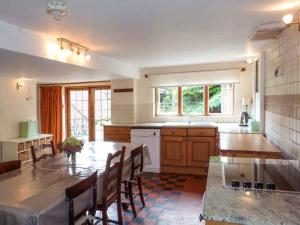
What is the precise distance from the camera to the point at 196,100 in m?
5.04

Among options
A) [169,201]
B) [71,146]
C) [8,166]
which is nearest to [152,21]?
[71,146]

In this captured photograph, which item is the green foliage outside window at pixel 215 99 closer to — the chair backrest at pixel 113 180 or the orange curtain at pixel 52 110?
the chair backrest at pixel 113 180

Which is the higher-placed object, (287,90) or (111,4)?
(111,4)

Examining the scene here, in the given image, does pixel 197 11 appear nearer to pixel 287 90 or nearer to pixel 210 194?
pixel 287 90

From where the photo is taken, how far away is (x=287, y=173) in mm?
1626

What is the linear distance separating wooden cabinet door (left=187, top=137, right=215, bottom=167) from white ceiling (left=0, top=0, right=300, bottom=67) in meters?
1.70

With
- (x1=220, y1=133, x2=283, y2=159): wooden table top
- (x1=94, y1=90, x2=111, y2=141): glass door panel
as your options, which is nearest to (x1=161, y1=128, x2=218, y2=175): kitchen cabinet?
(x1=220, y1=133, x2=283, y2=159): wooden table top

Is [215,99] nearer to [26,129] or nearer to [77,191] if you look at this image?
[77,191]

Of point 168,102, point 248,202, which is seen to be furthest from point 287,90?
point 168,102

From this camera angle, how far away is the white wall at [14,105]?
15.4 ft

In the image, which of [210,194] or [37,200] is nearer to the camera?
[210,194]

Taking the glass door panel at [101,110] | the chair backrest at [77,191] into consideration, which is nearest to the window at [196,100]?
the glass door panel at [101,110]

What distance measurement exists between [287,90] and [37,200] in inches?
A: 92.4

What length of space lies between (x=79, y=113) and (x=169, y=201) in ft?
12.4
